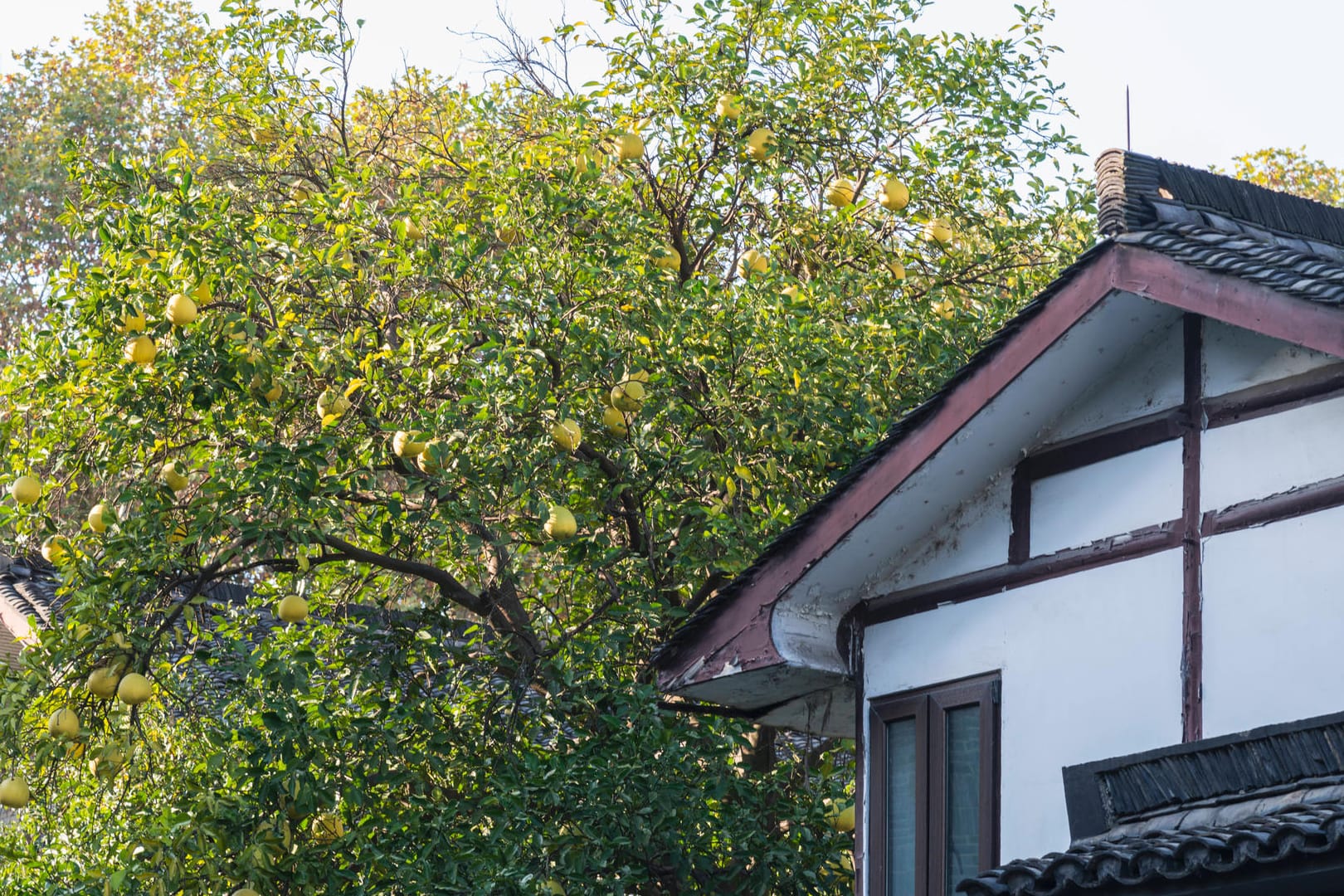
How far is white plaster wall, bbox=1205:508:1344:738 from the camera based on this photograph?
250 inches

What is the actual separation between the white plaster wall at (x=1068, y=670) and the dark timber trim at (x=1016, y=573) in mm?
40

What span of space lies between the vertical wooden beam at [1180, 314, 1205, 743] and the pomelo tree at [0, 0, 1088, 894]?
108 inches

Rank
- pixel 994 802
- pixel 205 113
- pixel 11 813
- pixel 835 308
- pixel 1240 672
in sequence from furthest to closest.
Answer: pixel 11 813 < pixel 205 113 < pixel 835 308 < pixel 994 802 < pixel 1240 672

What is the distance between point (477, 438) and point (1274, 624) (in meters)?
4.13

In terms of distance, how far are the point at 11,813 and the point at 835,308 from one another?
13692mm

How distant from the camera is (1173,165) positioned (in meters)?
7.75

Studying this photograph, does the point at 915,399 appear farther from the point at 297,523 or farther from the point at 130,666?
the point at 130,666

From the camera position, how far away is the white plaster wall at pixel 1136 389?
721 cm

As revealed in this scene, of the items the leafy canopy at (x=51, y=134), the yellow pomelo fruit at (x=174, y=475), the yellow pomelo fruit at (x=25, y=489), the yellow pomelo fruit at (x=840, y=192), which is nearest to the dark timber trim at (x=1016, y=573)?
the yellow pomelo fruit at (x=174, y=475)

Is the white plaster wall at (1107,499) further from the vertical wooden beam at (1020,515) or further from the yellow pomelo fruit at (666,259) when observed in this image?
the yellow pomelo fruit at (666,259)

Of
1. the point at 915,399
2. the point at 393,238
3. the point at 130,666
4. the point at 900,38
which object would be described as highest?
the point at 900,38

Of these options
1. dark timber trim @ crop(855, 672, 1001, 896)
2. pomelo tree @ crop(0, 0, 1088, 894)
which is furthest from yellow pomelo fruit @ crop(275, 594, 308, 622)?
dark timber trim @ crop(855, 672, 1001, 896)

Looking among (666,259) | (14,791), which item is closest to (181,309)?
(14,791)

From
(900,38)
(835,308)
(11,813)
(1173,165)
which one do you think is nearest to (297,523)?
(835,308)
